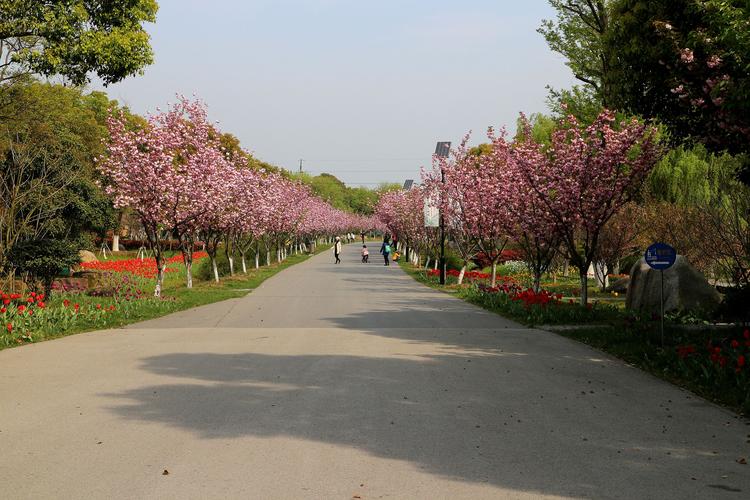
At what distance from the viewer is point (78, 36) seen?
20141mm

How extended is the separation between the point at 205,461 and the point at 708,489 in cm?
389

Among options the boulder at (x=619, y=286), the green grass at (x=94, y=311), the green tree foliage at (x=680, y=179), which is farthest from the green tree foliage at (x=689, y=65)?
the green tree foliage at (x=680, y=179)

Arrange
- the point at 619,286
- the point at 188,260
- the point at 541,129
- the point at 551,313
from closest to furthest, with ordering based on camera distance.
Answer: the point at 551,313
the point at 619,286
the point at 188,260
the point at 541,129

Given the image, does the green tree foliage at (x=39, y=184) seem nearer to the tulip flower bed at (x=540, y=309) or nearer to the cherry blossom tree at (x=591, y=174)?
the tulip flower bed at (x=540, y=309)

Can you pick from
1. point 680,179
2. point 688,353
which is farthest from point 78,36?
point 680,179

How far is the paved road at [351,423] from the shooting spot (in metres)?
5.43

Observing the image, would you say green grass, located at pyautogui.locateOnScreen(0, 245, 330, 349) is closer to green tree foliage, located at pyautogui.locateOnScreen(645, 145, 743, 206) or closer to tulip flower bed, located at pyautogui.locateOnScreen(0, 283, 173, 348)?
tulip flower bed, located at pyautogui.locateOnScreen(0, 283, 173, 348)

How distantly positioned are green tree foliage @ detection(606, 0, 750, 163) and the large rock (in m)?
5.88

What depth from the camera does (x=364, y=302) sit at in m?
22.5

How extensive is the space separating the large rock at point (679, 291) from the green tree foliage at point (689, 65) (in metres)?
5.88

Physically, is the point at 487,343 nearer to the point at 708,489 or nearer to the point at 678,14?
the point at 678,14

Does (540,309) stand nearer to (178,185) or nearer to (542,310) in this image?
(542,310)

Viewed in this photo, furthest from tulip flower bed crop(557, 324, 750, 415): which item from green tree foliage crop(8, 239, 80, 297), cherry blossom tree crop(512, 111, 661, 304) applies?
green tree foliage crop(8, 239, 80, 297)

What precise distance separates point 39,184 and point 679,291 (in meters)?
19.5
